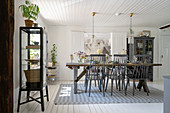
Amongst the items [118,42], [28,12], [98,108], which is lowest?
[98,108]

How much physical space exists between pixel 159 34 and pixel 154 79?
221 cm

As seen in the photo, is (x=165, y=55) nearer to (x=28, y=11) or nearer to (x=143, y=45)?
(x=143, y=45)

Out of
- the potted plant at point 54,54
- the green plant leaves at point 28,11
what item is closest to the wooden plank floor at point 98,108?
the green plant leaves at point 28,11

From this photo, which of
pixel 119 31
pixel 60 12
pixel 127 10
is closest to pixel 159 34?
pixel 119 31

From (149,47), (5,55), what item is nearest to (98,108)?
(5,55)

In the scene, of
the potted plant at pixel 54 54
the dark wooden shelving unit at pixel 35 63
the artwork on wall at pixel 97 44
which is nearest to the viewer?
the dark wooden shelving unit at pixel 35 63

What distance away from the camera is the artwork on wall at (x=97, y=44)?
30.4 feet

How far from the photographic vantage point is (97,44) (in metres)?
9.47

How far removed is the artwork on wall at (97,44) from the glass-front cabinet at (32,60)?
6179 millimetres

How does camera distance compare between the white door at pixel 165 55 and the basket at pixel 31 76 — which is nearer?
the basket at pixel 31 76

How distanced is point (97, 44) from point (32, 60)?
6549 millimetres

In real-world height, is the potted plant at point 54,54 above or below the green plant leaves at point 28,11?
below

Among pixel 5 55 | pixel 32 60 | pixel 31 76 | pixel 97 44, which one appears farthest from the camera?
pixel 97 44

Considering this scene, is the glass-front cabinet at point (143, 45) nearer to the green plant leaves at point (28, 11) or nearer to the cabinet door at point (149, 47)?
the cabinet door at point (149, 47)
